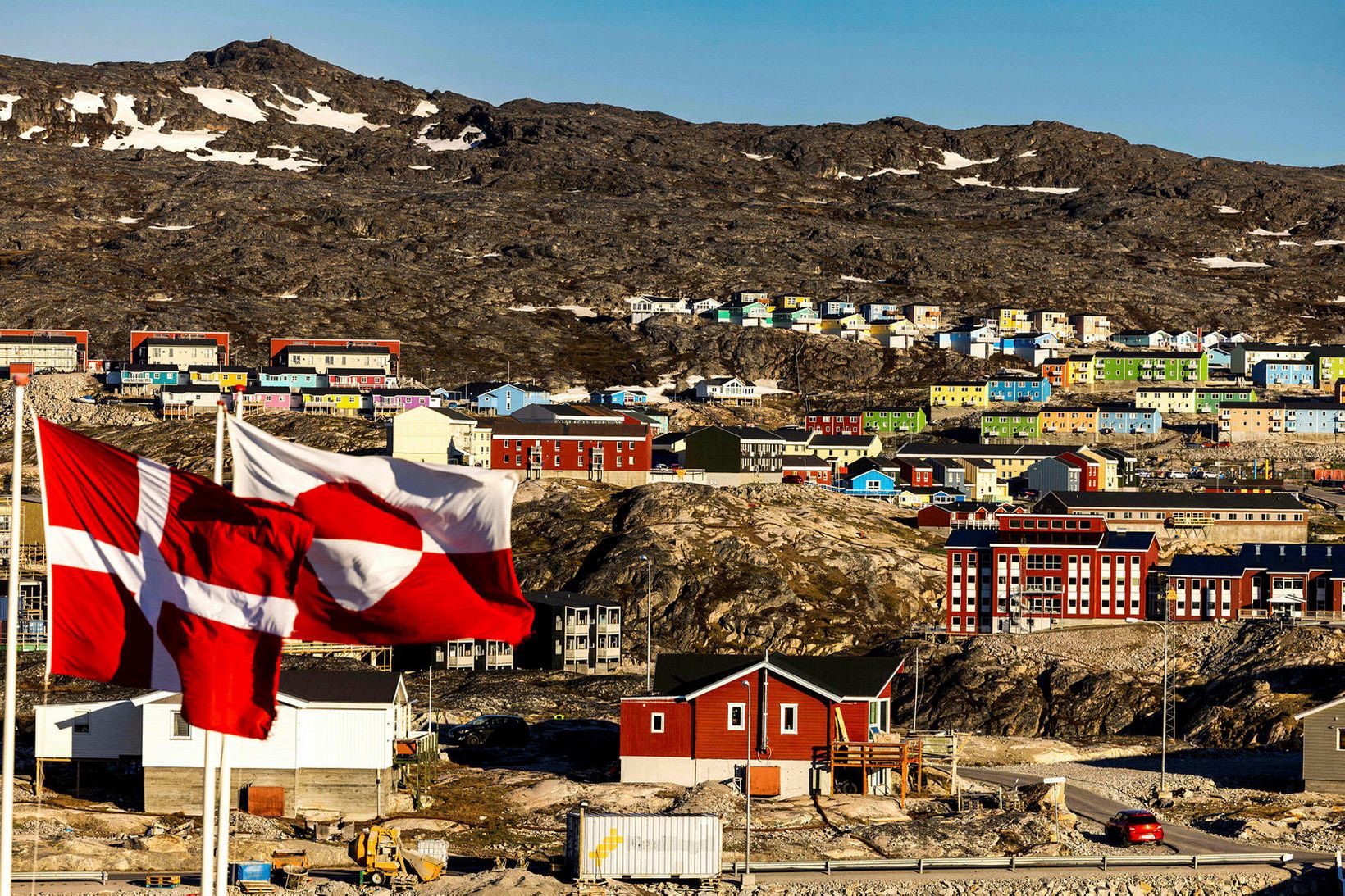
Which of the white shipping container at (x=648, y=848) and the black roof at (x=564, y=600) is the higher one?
the black roof at (x=564, y=600)

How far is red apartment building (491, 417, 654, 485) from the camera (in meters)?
162

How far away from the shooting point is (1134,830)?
2618 inches

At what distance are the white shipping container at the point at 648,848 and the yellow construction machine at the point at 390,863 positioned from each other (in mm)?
4695

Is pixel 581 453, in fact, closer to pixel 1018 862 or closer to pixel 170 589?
pixel 1018 862

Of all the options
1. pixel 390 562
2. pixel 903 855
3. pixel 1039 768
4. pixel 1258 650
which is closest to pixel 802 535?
pixel 1258 650

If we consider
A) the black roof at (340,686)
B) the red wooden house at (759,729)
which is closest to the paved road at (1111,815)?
the red wooden house at (759,729)

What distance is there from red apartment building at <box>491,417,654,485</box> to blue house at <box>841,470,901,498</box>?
837 inches

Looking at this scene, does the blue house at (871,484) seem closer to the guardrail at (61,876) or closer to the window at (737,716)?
the window at (737,716)

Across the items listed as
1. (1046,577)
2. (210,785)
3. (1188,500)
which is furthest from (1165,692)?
(210,785)

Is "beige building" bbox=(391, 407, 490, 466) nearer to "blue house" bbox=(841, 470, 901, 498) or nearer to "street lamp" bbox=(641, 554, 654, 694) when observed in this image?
"blue house" bbox=(841, 470, 901, 498)

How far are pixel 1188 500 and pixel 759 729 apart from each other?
288 feet

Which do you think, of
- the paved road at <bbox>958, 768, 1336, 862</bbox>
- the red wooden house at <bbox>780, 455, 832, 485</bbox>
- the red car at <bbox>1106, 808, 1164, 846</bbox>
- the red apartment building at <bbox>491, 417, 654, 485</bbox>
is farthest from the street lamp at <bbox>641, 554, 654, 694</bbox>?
the red car at <bbox>1106, 808, 1164, 846</bbox>

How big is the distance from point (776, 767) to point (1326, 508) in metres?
108

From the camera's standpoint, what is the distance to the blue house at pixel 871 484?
568ft
